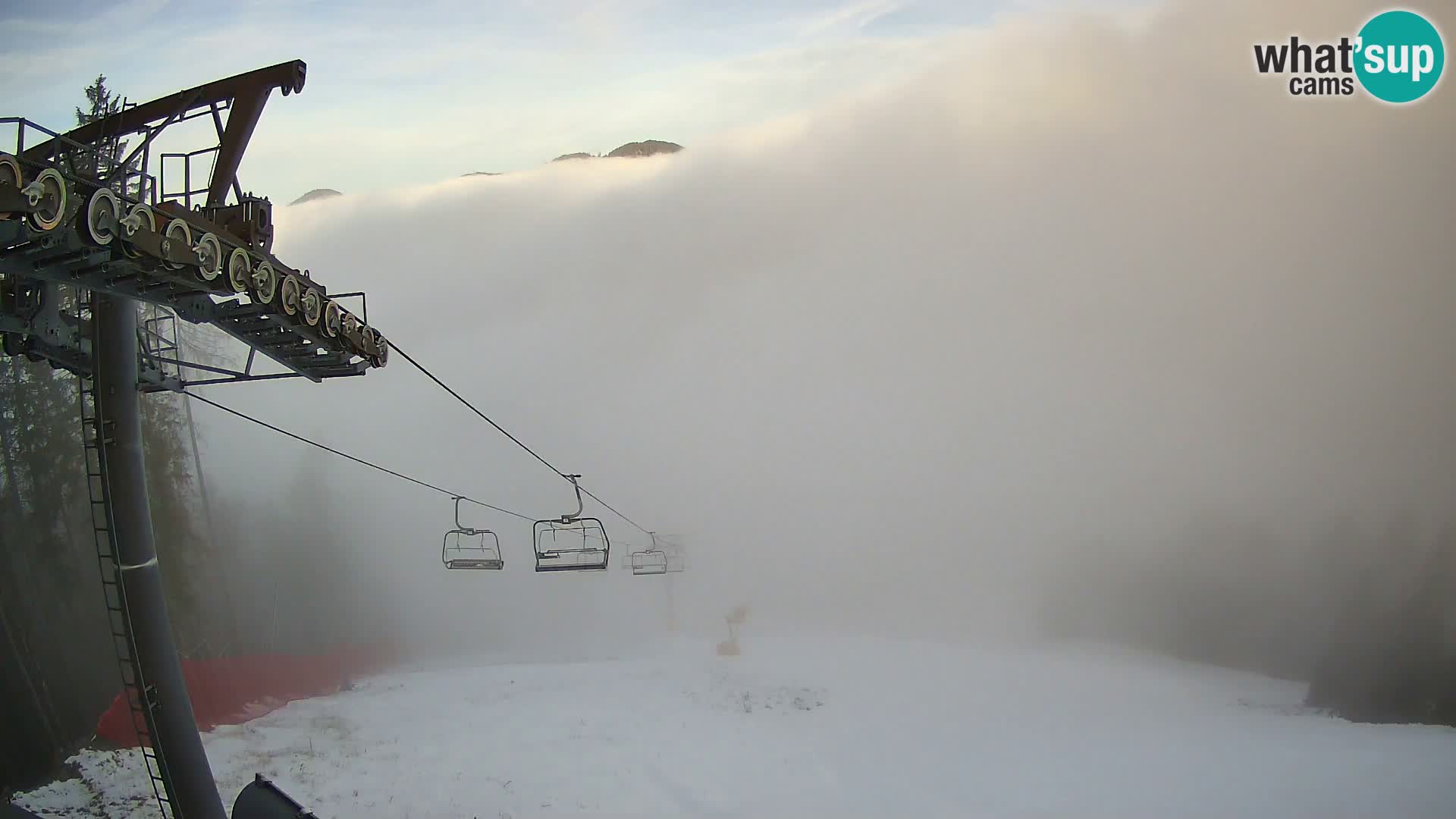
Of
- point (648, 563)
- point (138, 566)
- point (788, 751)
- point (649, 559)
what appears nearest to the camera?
point (138, 566)

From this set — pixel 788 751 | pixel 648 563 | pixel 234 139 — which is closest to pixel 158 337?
pixel 234 139

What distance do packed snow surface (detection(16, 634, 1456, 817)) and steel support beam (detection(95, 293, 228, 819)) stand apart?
693cm

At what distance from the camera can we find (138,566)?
51.6 ft

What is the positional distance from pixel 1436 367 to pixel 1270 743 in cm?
14018

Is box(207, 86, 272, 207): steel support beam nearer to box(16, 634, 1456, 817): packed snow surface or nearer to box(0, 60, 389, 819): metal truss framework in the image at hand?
box(0, 60, 389, 819): metal truss framework

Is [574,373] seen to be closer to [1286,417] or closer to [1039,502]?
[1039,502]

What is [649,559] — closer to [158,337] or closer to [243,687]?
[243,687]

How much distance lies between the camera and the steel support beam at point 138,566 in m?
15.5

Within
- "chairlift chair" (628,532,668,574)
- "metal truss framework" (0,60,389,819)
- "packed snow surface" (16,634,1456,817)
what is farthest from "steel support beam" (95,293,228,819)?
"chairlift chair" (628,532,668,574)

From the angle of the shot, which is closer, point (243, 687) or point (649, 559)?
point (243, 687)

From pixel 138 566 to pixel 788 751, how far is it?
21405 millimetres

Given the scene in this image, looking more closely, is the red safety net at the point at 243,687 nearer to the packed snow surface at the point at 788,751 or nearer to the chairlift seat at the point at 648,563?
the packed snow surface at the point at 788,751

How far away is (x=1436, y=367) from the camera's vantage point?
143125mm

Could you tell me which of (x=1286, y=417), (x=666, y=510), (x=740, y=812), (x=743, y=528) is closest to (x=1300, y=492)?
(x=1286, y=417)
